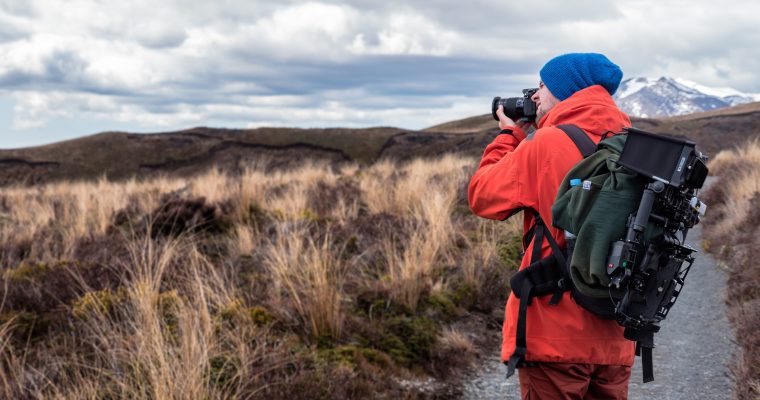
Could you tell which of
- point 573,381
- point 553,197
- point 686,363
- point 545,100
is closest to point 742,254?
point 686,363

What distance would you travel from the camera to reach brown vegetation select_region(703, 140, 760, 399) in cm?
420

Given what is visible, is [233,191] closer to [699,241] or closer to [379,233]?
[379,233]

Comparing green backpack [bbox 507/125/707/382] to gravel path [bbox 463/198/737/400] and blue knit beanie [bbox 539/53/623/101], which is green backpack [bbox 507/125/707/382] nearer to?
blue knit beanie [bbox 539/53/623/101]

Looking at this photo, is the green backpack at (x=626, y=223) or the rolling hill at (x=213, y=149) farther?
the rolling hill at (x=213, y=149)

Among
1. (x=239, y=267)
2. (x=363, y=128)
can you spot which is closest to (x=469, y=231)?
(x=239, y=267)

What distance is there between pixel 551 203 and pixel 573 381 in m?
0.69

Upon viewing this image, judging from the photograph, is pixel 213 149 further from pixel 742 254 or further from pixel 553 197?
pixel 553 197

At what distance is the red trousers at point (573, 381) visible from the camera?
7.93 ft

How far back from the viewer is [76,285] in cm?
541

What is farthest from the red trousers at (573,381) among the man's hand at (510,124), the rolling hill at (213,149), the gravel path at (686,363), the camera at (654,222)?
the rolling hill at (213,149)

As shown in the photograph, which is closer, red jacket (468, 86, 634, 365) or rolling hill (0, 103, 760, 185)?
red jacket (468, 86, 634, 365)

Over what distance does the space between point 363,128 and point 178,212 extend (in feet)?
150

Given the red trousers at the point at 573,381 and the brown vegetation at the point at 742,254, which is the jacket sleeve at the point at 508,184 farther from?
the brown vegetation at the point at 742,254

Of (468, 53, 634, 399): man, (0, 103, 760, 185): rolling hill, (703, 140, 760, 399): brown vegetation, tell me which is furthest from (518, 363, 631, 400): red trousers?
(0, 103, 760, 185): rolling hill
